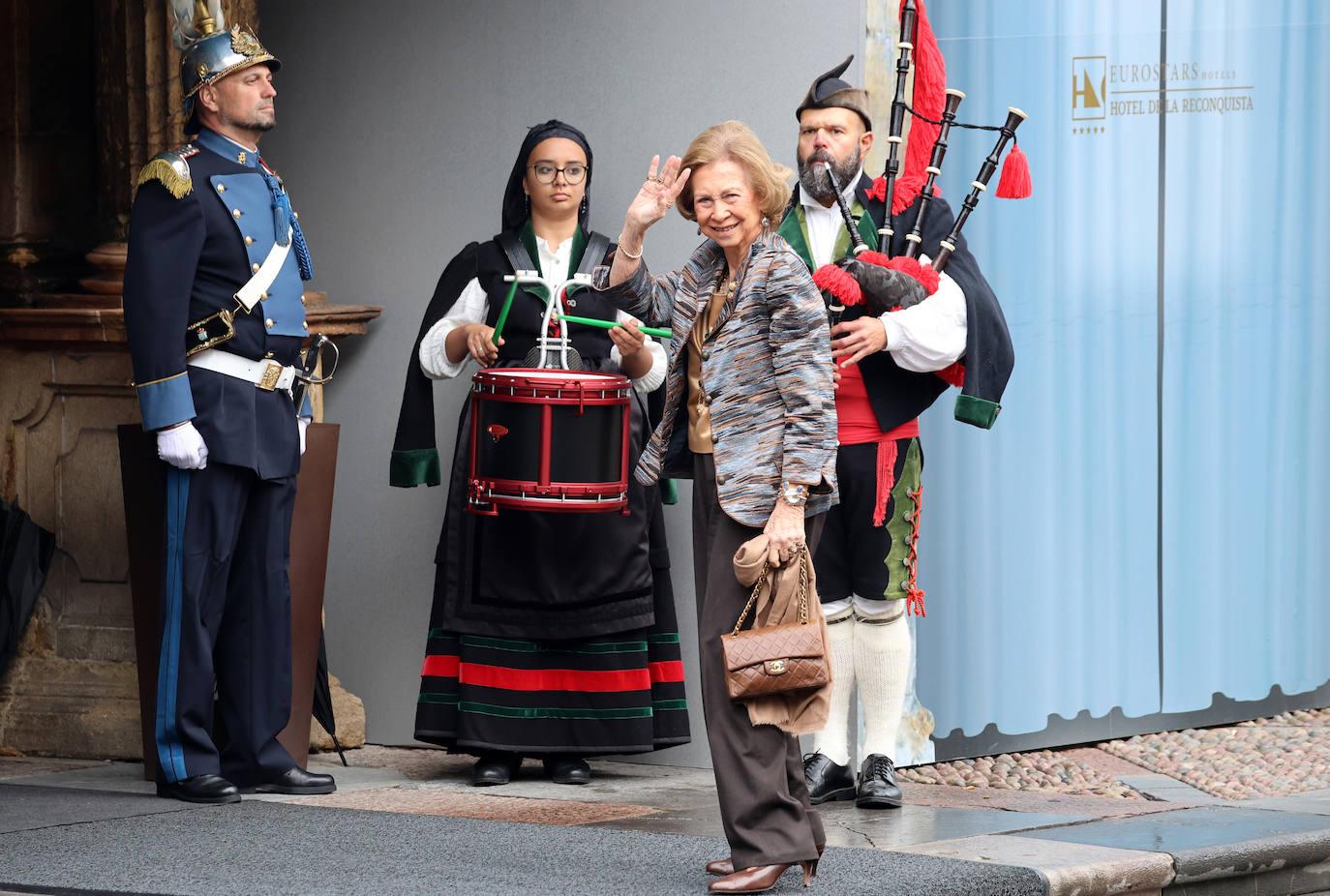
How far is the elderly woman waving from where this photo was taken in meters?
4.64

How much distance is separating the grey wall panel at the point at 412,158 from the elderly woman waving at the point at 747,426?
191 centimetres

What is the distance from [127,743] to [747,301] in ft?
9.45

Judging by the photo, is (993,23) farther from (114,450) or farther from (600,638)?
(114,450)

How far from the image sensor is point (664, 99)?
267 inches

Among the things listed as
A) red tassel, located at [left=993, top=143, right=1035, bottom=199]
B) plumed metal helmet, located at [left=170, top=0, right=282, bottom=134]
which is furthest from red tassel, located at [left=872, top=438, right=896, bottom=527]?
plumed metal helmet, located at [left=170, top=0, right=282, bottom=134]

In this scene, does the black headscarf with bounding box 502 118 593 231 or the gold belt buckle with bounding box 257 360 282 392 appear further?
the black headscarf with bounding box 502 118 593 231

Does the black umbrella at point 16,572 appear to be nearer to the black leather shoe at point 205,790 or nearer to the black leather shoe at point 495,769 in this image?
the black leather shoe at point 205,790

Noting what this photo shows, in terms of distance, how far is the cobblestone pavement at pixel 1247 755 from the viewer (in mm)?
6660

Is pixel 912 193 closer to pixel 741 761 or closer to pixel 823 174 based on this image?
pixel 823 174

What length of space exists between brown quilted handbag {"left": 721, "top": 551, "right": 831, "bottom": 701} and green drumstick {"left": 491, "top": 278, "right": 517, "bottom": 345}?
1.98 meters

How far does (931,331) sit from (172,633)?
2114 millimetres

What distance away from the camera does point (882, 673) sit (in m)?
6.00

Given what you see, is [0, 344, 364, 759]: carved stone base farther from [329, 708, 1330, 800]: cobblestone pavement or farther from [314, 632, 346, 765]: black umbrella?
[329, 708, 1330, 800]: cobblestone pavement

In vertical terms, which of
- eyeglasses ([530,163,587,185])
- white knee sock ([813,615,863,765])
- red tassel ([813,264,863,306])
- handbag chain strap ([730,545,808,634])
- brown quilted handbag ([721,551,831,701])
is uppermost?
eyeglasses ([530,163,587,185])
